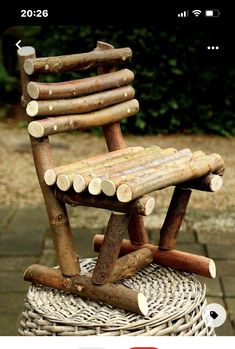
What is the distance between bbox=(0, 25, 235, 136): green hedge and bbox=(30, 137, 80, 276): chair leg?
3.45 metres

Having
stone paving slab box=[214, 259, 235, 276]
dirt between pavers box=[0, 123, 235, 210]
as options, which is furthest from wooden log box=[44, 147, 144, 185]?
dirt between pavers box=[0, 123, 235, 210]

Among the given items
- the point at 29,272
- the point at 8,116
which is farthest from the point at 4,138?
the point at 29,272

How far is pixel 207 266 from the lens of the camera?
7.17 feet

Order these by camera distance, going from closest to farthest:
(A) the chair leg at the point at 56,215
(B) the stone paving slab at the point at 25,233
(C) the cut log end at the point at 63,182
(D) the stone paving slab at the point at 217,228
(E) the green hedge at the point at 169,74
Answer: (C) the cut log end at the point at 63,182 → (A) the chair leg at the point at 56,215 → (B) the stone paving slab at the point at 25,233 → (D) the stone paving slab at the point at 217,228 → (E) the green hedge at the point at 169,74

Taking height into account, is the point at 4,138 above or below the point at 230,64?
below

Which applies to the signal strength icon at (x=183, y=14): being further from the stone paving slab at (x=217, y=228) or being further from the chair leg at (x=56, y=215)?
the stone paving slab at (x=217, y=228)

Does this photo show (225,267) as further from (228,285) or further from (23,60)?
(23,60)

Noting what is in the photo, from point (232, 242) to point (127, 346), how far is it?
2.47 m

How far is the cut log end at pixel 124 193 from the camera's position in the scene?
182cm

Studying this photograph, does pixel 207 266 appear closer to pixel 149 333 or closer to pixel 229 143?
pixel 149 333

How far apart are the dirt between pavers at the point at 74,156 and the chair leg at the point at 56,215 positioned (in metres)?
2.27

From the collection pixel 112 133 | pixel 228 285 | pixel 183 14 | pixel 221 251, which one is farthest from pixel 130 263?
pixel 221 251

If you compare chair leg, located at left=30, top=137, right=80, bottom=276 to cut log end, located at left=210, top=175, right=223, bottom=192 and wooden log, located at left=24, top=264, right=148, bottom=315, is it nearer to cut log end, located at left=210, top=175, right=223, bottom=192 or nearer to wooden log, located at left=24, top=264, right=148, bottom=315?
wooden log, located at left=24, top=264, right=148, bottom=315

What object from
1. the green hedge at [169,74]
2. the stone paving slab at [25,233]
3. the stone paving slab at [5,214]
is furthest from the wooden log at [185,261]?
the green hedge at [169,74]
